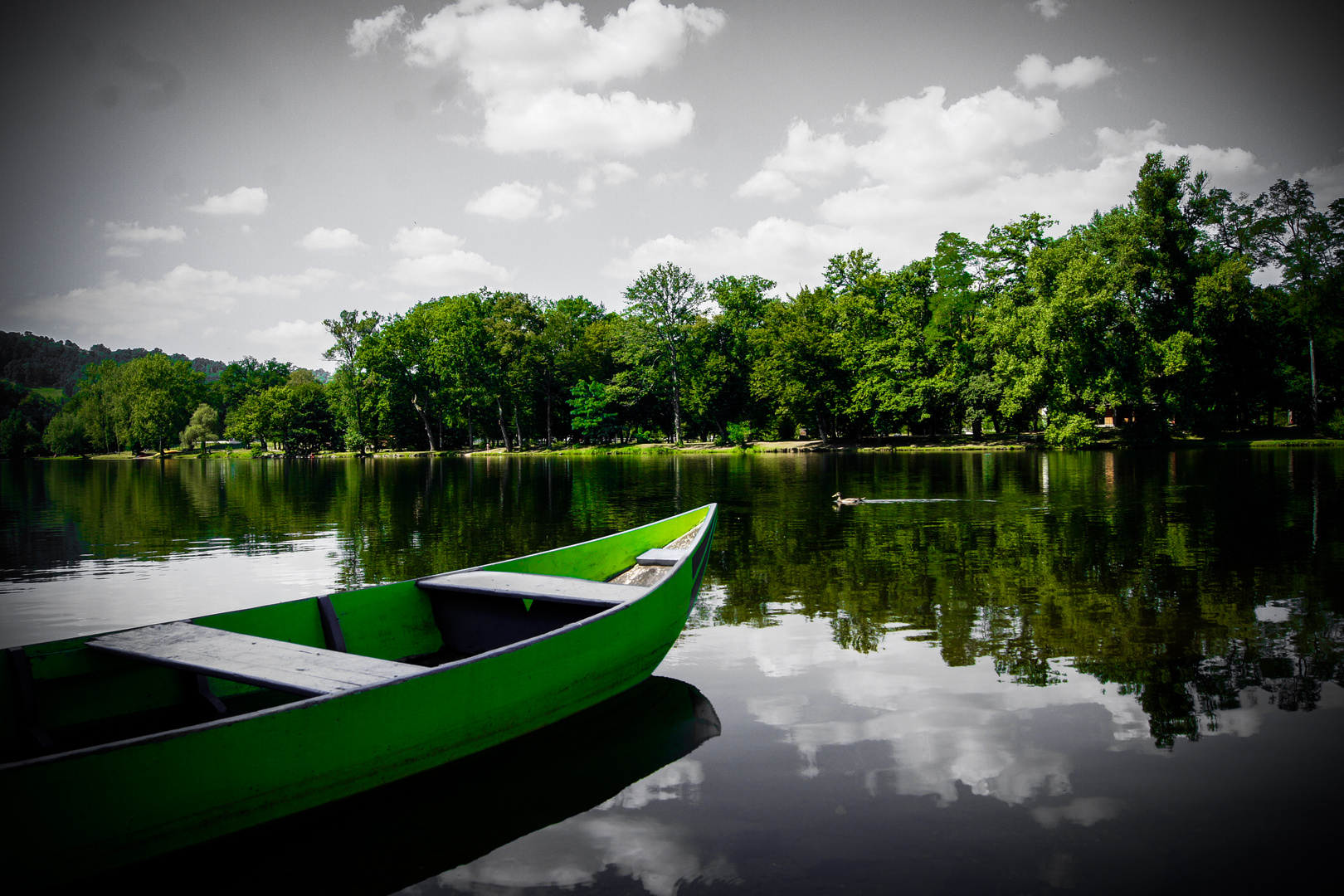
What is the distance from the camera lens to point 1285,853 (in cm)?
454

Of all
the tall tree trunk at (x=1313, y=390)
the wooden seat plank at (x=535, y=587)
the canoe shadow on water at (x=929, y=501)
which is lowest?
the canoe shadow on water at (x=929, y=501)

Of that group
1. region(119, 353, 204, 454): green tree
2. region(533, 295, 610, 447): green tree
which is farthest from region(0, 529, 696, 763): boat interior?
region(119, 353, 204, 454): green tree

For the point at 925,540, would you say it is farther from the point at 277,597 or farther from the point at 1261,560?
the point at 277,597

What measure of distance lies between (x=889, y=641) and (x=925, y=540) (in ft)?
25.7

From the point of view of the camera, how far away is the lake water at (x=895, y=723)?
4.66 m

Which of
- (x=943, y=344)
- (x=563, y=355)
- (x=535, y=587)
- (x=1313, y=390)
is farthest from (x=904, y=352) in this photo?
(x=535, y=587)

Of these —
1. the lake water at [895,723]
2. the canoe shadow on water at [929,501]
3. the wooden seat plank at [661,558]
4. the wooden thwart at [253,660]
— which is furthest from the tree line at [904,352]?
the wooden thwart at [253,660]

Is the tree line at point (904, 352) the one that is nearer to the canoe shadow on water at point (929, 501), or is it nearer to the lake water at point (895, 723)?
the canoe shadow on water at point (929, 501)

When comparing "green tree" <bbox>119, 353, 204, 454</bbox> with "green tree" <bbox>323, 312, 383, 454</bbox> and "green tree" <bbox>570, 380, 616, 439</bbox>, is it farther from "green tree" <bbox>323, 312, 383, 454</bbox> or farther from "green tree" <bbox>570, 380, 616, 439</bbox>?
"green tree" <bbox>570, 380, 616, 439</bbox>

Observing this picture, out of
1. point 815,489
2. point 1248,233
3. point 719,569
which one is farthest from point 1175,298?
point 719,569

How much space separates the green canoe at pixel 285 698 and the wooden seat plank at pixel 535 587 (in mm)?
28

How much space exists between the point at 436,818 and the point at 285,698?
2.25 meters

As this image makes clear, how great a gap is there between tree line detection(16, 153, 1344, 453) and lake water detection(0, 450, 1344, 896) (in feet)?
130

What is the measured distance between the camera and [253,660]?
5750 mm
